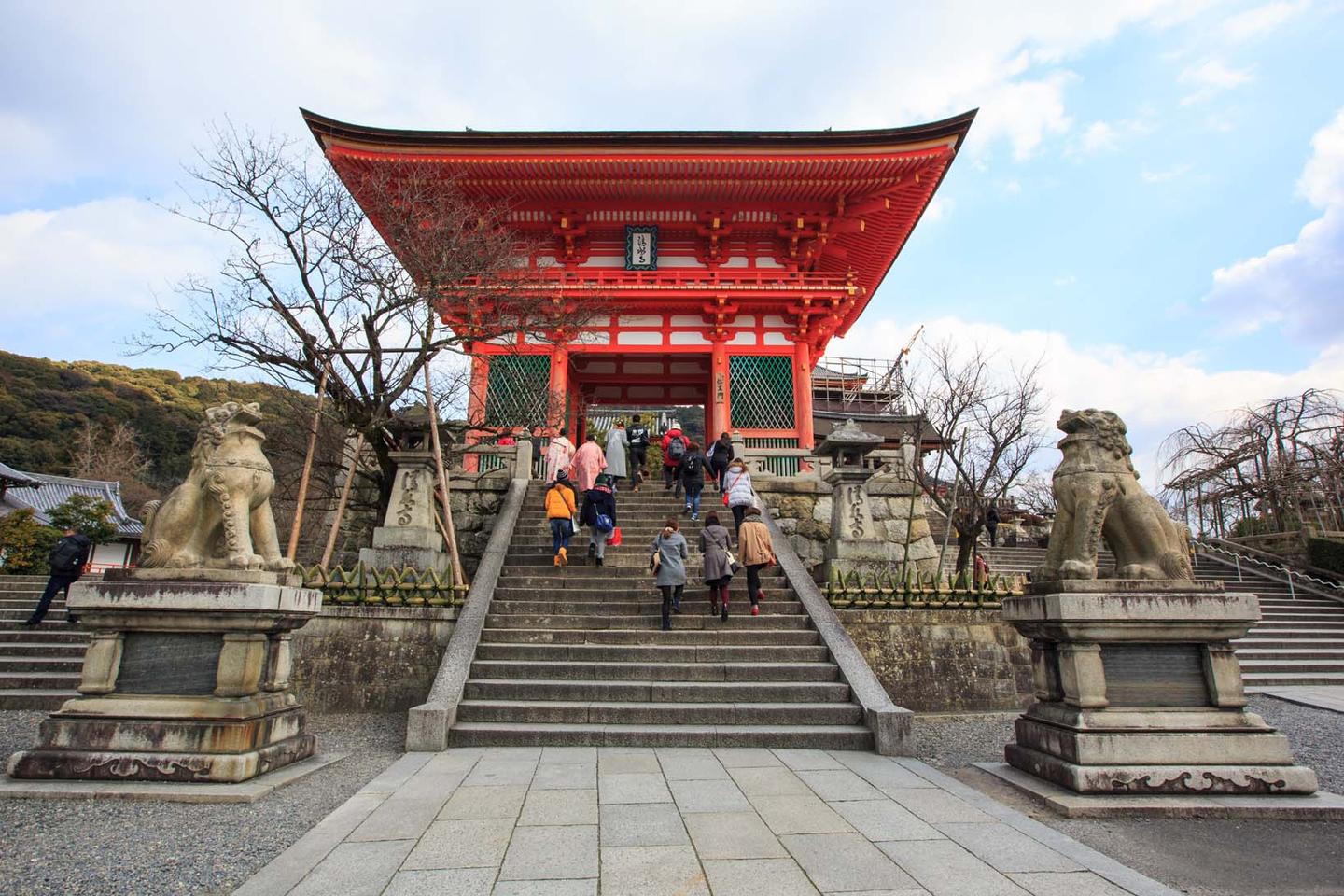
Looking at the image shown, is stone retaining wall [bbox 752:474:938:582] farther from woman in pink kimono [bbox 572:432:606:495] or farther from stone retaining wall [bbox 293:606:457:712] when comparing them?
stone retaining wall [bbox 293:606:457:712]

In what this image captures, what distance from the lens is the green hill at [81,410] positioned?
122 feet

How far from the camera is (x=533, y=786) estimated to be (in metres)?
4.34

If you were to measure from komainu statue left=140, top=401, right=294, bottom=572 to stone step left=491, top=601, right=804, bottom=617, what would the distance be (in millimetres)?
3096

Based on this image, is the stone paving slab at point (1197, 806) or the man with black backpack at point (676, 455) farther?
the man with black backpack at point (676, 455)

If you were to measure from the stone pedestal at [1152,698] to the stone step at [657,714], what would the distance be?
1.75m

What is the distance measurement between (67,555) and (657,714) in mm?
9070

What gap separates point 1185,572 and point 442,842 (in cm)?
510

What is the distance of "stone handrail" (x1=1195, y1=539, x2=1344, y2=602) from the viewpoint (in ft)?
46.7

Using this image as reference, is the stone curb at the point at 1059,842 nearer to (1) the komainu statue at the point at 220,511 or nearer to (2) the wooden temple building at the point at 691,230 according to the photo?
(1) the komainu statue at the point at 220,511

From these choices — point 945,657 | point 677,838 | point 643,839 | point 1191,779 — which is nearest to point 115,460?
point 945,657

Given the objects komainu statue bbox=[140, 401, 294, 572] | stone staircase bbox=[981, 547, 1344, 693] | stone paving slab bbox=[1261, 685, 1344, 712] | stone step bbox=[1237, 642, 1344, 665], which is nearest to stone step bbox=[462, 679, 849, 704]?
komainu statue bbox=[140, 401, 294, 572]

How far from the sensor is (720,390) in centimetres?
1470

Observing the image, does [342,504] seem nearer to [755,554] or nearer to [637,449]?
[637,449]

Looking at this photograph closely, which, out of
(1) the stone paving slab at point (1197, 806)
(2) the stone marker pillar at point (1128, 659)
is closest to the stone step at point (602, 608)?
(2) the stone marker pillar at point (1128, 659)
